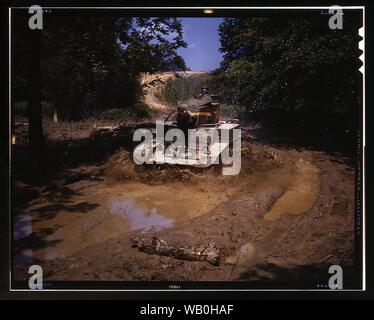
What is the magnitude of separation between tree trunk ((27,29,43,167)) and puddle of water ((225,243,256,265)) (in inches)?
105

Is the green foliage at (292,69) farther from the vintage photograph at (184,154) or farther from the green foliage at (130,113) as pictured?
the green foliage at (130,113)

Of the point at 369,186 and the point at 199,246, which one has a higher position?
the point at 369,186

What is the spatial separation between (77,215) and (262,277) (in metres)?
2.46

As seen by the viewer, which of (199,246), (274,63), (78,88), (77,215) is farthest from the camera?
(274,63)

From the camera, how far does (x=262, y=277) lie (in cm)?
265

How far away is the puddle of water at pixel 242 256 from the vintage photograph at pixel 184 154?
0.05 feet

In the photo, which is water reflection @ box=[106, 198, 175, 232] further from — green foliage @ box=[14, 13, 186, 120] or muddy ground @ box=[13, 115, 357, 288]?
green foliage @ box=[14, 13, 186, 120]

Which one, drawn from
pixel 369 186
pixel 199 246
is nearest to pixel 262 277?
pixel 199 246

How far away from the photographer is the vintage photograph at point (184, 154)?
104 inches

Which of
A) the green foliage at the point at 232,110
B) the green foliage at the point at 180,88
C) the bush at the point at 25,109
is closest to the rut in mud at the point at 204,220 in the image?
the green foliage at the point at 232,110

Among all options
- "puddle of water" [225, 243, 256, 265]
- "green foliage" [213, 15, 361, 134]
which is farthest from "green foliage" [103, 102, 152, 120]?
"puddle of water" [225, 243, 256, 265]

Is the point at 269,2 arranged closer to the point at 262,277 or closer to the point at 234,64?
the point at 234,64

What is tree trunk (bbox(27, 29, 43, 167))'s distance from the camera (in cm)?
301

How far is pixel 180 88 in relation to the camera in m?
3.66
